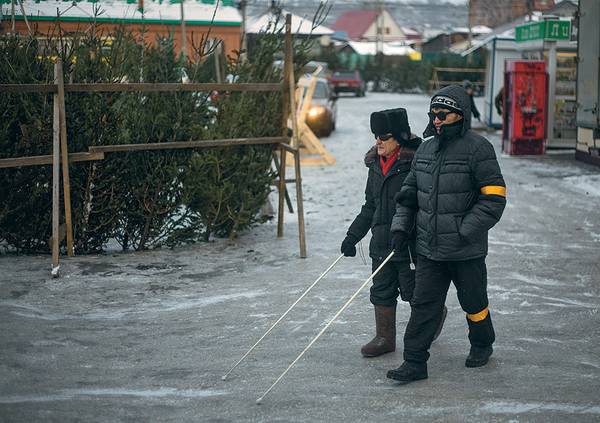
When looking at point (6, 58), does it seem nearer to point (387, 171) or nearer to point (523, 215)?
point (387, 171)

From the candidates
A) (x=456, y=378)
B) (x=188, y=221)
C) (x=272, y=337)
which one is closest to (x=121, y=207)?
(x=188, y=221)

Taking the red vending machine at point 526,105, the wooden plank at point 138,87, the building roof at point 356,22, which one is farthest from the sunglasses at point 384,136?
the building roof at point 356,22

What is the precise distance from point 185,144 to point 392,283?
4.03 metres

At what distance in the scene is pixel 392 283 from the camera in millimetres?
6586

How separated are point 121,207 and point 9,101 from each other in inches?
58.5

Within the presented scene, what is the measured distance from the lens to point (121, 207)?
10.1 metres

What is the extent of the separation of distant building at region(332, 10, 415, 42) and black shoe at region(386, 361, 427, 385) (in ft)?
422

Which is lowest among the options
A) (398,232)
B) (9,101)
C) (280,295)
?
(280,295)

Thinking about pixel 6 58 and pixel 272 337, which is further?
pixel 6 58

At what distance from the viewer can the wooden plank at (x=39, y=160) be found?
9047mm

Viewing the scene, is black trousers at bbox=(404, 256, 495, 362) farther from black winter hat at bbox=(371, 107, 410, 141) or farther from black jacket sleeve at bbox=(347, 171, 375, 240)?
black winter hat at bbox=(371, 107, 410, 141)

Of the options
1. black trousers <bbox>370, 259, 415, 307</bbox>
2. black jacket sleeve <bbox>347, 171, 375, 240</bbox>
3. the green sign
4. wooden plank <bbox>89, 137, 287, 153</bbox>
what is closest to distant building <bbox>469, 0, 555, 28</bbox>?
the green sign

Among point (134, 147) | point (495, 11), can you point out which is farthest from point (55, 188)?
point (495, 11)

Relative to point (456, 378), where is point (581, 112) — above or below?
above
